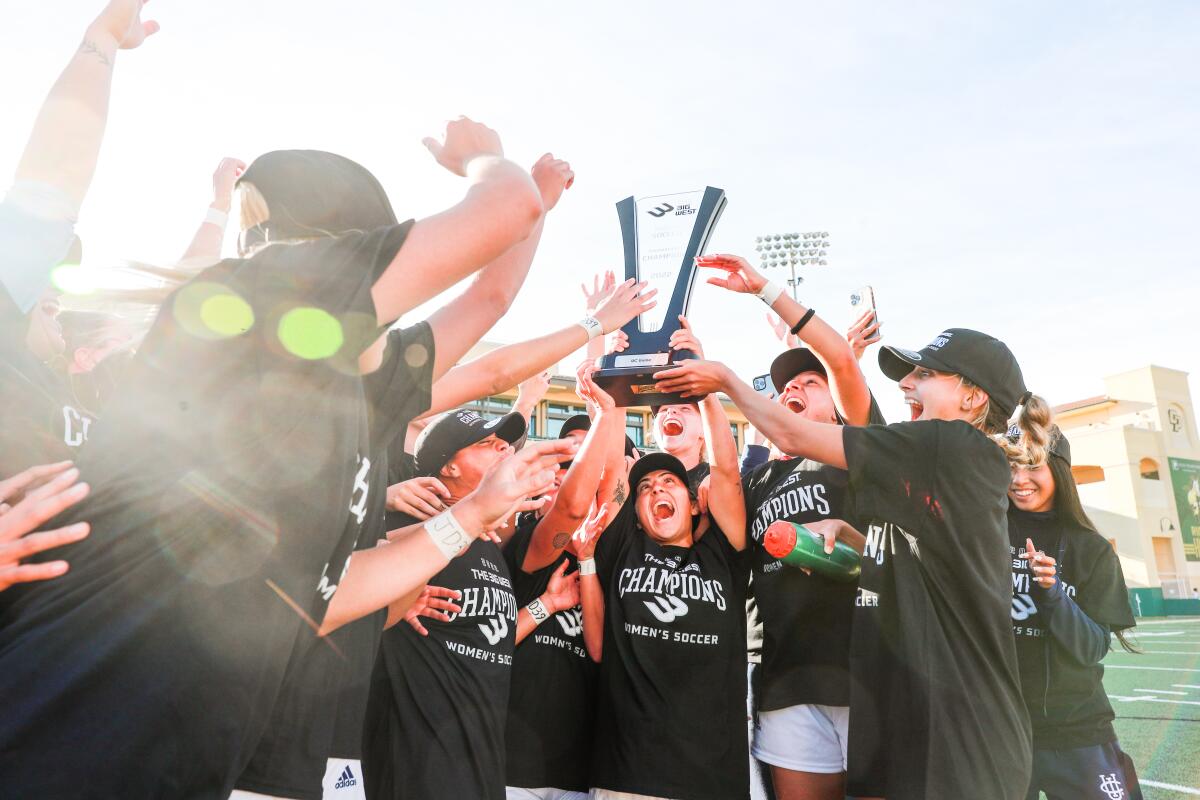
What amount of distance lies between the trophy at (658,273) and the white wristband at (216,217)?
196cm

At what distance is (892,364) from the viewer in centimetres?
353

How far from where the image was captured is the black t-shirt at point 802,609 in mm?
3504

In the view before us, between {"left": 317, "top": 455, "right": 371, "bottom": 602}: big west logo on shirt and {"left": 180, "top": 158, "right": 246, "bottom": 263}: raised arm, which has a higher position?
{"left": 180, "top": 158, "right": 246, "bottom": 263}: raised arm

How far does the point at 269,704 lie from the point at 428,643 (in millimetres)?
1874

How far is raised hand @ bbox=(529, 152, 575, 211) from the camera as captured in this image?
8.04ft

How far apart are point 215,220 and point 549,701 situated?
2.90m

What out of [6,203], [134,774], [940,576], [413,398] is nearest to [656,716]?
[940,576]

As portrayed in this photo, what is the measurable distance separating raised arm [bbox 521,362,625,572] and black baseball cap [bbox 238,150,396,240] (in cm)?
220

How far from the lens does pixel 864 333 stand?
4.34m

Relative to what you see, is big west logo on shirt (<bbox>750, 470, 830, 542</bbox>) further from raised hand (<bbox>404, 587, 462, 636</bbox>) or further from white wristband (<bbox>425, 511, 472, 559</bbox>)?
white wristband (<bbox>425, 511, 472, 559</bbox>)

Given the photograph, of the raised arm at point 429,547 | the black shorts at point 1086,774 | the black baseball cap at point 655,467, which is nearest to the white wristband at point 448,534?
the raised arm at point 429,547

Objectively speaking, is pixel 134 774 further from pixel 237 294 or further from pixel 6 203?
pixel 6 203

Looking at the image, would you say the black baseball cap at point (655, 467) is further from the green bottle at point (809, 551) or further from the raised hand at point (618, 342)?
the green bottle at point (809, 551)

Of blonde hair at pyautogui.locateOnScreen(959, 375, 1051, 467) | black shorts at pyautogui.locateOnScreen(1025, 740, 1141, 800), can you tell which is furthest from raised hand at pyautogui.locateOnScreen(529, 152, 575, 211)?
→ black shorts at pyautogui.locateOnScreen(1025, 740, 1141, 800)
